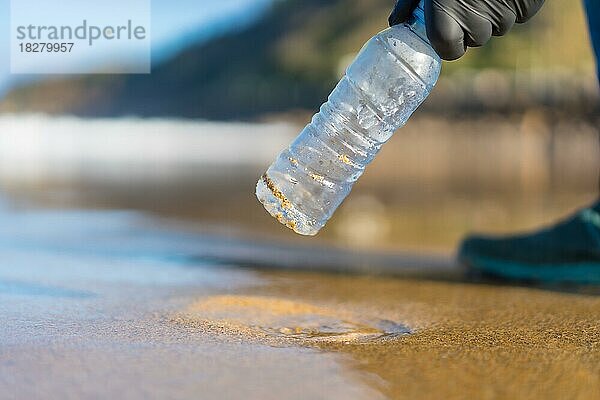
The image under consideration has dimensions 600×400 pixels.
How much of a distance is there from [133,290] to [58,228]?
99cm

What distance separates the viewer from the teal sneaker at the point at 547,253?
1863 mm

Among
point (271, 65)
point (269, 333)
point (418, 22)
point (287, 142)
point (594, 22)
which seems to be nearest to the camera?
point (269, 333)

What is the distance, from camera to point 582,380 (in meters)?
1.06

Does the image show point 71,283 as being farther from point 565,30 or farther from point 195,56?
point 195,56

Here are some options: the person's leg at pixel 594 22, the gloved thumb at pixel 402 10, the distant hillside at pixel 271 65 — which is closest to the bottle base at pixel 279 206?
the gloved thumb at pixel 402 10

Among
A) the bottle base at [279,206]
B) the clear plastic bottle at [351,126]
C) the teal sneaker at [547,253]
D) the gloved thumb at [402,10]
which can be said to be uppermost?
A: the gloved thumb at [402,10]

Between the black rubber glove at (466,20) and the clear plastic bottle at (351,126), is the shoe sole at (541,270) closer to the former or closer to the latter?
the clear plastic bottle at (351,126)

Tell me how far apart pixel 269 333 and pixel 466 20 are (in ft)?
1.92

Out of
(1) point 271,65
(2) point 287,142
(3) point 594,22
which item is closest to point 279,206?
(3) point 594,22

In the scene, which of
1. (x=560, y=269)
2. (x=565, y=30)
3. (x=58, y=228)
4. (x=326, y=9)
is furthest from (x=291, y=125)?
(x=326, y=9)

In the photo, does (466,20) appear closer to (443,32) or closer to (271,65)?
(443,32)

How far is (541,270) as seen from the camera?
1.90 metres

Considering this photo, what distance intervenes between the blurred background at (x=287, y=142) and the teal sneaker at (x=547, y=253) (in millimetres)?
354

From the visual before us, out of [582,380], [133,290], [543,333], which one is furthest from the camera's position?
[133,290]
